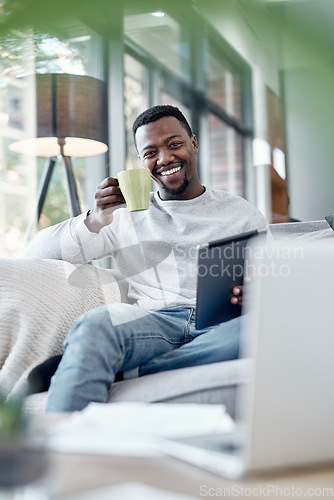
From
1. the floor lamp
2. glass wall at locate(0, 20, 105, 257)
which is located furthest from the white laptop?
glass wall at locate(0, 20, 105, 257)

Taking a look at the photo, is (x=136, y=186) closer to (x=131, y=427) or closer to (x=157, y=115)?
(x=157, y=115)

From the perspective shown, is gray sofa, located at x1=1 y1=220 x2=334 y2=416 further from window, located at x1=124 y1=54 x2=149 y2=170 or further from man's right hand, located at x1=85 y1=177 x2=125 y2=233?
window, located at x1=124 y1=54 x2=149 y2=170

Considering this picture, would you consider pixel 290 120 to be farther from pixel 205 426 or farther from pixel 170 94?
pixel 205 426

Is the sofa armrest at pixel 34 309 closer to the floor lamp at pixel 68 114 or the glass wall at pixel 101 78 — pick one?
the floor lamp at pixel 68 114

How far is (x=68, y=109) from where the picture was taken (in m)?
2.38

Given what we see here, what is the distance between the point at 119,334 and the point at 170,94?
3.50 meters

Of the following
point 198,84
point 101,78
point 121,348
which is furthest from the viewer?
point 198,84

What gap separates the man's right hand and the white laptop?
1.15 meters

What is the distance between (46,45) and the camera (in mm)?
3240

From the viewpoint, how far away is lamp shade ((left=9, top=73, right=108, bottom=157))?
7.78 ft

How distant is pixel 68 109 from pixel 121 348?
1447 millimetres

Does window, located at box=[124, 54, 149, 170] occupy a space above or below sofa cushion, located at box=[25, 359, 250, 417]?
above

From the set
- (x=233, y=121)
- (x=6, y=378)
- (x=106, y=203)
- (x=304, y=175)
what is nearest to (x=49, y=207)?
(x=106, y=203)

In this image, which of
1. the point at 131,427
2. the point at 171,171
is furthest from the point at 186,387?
the point at 171,171
